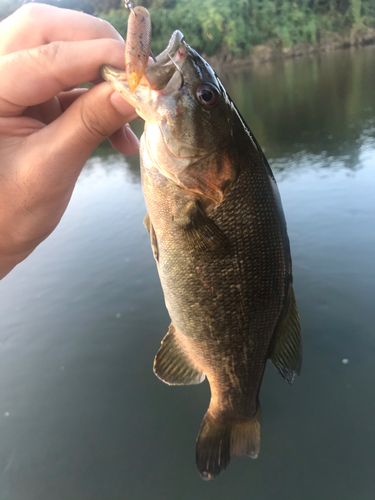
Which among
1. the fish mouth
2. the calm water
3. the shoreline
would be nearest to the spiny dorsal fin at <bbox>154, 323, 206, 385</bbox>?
the fish mouth

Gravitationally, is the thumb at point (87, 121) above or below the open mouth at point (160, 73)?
below

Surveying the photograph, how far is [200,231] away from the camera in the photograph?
140 centimetres

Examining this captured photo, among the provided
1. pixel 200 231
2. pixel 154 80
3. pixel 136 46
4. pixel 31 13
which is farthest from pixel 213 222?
pixel 31 13

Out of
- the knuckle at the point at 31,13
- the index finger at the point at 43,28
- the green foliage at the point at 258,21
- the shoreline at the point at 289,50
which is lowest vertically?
the shoreline at the point at 289,50

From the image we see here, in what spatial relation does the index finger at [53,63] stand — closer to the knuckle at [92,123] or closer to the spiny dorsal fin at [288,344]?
the knuckle at [92,123]

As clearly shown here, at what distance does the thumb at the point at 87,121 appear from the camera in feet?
4.69

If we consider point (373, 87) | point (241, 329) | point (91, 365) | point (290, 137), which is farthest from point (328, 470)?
point (373, 87)

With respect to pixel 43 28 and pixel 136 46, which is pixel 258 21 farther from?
pixel 136 46

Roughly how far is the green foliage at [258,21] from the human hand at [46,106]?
4047 cm

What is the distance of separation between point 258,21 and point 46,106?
171 ft

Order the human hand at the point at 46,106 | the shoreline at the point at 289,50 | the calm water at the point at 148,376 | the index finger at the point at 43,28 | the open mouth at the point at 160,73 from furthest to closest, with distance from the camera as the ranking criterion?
the shoreline at the point at 289,50
the calm water at the point at 148,376
the index finger at the point at 43,28
the human hand at the point at 46,106
the open mouth at the point at 160,73

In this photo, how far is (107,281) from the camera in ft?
22.7

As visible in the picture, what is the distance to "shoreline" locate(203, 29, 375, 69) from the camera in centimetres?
3897

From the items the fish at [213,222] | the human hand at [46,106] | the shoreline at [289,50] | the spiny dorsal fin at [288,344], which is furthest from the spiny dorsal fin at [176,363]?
the shoreline at [289,50]
